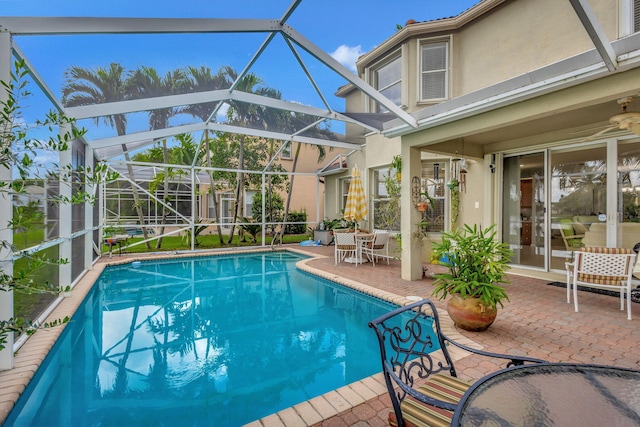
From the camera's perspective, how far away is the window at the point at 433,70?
858 centimetres

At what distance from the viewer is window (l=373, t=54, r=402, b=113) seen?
9.50 metres

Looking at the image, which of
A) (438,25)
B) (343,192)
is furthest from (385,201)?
(438,25)

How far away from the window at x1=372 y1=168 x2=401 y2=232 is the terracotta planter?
5941 millimetres

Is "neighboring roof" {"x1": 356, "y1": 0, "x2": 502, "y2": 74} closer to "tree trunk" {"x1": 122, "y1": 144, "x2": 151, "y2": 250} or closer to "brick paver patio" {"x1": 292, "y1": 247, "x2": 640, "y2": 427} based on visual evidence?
"brick paver patio" {"x1": 292, "y1": 247, "x2": 640, "y2": 427}

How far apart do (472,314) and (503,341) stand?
438 millimetres

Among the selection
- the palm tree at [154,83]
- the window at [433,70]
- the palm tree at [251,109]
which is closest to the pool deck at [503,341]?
the palm tree at [154,83]

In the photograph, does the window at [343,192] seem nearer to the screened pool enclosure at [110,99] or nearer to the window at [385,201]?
the window at [385,201]

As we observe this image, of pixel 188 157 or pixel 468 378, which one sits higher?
pixel 188 157

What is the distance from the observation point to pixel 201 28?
13.8ft

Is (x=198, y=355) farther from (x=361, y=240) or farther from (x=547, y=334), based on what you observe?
(x=361, y=240)

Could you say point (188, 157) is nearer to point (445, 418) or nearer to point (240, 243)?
point (240, 243)

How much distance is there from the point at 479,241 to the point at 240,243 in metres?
11.0

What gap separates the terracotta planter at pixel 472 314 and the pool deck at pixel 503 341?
0.36 feet

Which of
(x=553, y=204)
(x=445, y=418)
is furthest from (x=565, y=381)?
Answer: (x=553, y=204)
